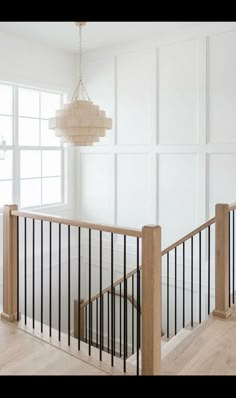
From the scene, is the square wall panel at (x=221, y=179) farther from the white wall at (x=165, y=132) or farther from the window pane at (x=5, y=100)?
the window pane at (x=5, y=100)

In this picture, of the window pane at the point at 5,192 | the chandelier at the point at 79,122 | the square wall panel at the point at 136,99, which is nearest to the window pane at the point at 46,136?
the window pane at the point at 5,192

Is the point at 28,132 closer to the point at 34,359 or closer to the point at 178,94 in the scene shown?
the point at 178,94

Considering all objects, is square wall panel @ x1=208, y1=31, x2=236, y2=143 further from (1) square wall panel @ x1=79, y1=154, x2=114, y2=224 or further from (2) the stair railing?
(2) the stair railing

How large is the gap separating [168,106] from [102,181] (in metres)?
1.50

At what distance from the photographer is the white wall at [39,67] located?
4.54 meters

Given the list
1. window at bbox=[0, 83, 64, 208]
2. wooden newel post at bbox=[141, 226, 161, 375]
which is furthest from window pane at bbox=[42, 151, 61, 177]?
wooden newel post at bbox=[141, 226, 161, 375]

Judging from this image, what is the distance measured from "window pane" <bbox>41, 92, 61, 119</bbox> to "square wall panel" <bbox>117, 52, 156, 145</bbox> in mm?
976

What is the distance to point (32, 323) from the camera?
3072 millimetres

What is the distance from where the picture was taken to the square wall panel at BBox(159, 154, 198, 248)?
4.47m

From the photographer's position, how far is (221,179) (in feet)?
13.8

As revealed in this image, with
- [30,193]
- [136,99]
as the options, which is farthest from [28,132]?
[136,99]

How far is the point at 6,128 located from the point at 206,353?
11.8 ft

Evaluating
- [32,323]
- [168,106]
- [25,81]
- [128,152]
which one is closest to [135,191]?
[128,152]
